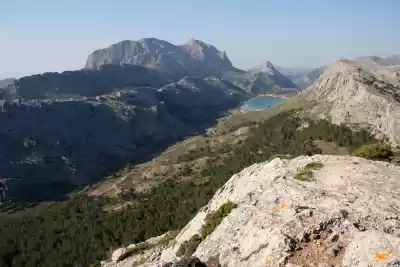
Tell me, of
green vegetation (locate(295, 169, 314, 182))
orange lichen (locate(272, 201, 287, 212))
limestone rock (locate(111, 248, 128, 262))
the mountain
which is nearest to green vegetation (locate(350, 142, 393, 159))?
the mountain

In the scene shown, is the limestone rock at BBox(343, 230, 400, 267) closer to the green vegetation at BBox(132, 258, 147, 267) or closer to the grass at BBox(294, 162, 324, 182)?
the grass at BBox(294, 162, 324, 182)

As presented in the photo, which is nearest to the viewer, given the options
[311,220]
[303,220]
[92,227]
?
[311,220]

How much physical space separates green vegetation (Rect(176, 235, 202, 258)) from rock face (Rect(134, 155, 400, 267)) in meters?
1.11

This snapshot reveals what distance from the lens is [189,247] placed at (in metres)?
34.3

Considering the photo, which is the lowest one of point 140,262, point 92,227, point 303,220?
point 92,227

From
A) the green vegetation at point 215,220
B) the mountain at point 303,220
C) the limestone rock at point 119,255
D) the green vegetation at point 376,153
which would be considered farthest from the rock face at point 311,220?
the limestone rock at point 119,255

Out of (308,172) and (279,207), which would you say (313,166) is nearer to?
(308,172)

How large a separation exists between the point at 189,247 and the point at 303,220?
12.7 meters

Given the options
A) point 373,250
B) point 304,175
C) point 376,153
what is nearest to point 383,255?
point 373,250

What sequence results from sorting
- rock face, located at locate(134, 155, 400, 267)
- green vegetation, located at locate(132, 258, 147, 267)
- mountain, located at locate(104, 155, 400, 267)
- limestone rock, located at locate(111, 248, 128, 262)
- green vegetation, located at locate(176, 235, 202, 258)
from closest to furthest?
rock face, located at locate(134, 155, 400, 267) < mountain, located at locate(104, 155, 400, 267) < green vegetation, located at locate(176, 235, 202, 258) < green vegetation, located at locate(132, 258, 147, 267) < limestone rock, located at locate(111, 248, 128, 262)

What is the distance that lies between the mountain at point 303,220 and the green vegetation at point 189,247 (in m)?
0.09

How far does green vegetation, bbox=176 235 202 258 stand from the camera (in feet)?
111

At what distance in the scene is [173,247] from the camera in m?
39.3

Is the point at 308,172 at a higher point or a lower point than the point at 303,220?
lower
